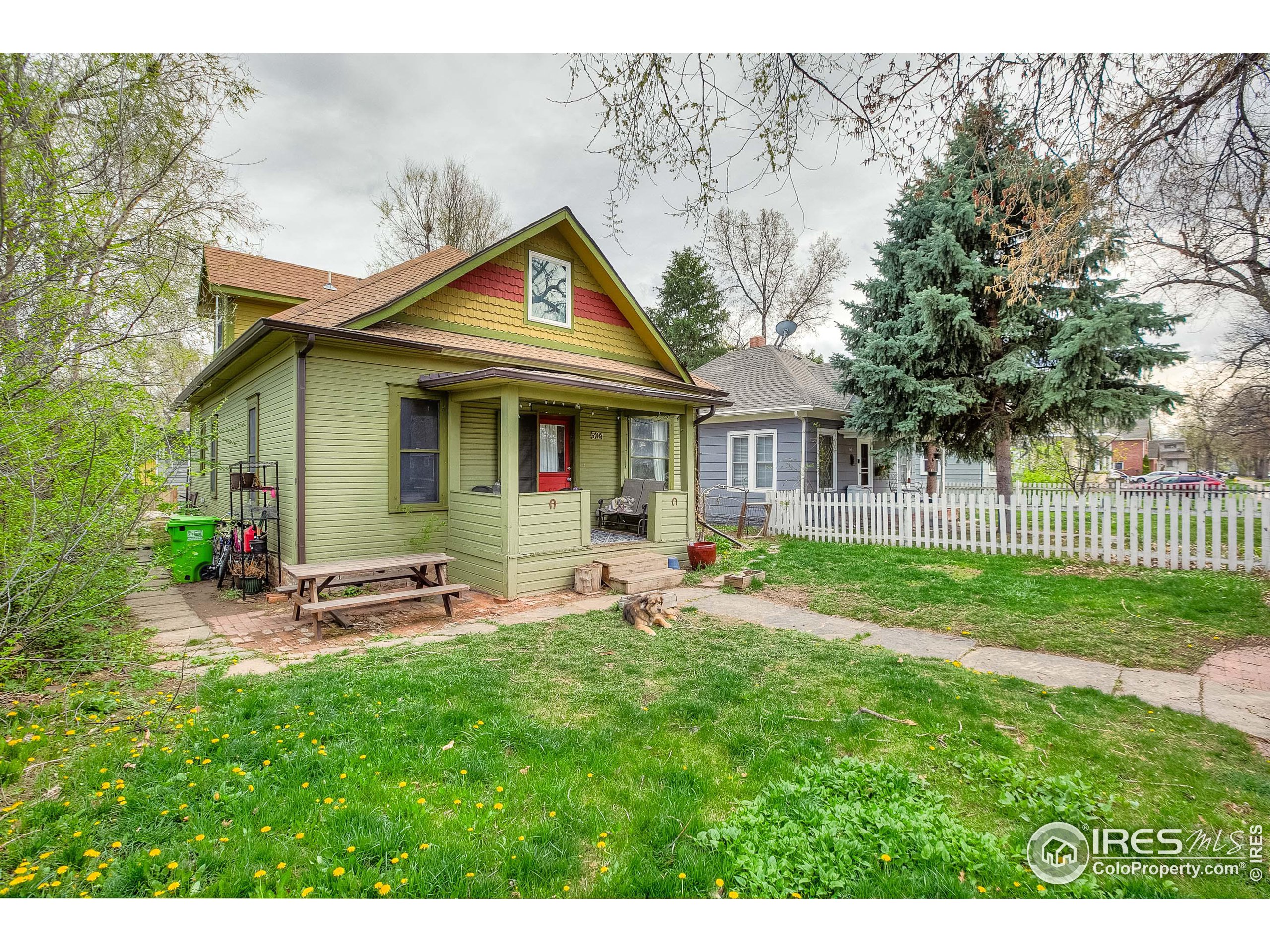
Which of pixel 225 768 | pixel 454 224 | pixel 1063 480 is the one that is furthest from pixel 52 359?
pixel 1063 480

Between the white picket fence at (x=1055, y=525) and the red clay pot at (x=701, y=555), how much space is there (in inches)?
156

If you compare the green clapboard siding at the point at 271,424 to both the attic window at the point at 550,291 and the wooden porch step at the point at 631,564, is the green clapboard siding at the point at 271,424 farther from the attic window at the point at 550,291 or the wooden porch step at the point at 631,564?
the wooden porch step at the point at 631,564

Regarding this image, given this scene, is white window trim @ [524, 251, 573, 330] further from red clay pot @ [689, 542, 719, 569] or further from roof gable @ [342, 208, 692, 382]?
red clay pot @ [689, 542, 719, 569]

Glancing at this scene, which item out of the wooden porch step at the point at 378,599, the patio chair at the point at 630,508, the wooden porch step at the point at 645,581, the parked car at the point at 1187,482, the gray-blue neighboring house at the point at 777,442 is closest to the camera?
the wooden porch step at the point at 378,599

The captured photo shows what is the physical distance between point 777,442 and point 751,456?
87 cm

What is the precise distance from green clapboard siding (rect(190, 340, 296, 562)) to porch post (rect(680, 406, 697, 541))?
6046 millimetres

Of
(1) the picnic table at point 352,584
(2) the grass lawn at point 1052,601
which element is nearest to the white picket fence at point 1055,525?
(2) the grass lawn at point 1052,601

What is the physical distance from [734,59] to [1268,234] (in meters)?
4.59

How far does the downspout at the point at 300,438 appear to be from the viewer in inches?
277

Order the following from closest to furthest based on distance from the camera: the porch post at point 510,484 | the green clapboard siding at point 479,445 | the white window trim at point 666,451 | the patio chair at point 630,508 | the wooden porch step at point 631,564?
the porch post at point 510,484
the wooden porch step at point 631,564
the green clapboard siding at point 479,445
the patio chair at point 630,508
the white window trim at point 666,451

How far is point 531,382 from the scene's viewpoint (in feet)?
23.4

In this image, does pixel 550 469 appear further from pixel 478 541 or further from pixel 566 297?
pixel 566 297

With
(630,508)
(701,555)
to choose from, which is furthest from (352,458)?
(701,555)

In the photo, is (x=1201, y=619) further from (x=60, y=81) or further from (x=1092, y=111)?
(x=60, y=81)
